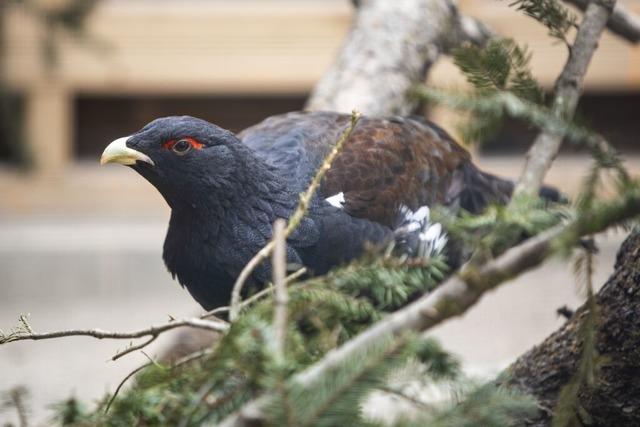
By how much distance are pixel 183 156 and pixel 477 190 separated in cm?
94

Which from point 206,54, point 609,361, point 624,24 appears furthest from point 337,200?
point 206,54

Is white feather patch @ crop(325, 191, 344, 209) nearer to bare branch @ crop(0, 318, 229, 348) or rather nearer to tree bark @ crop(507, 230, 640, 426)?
tree bark @ crop(507, 230, 640, 426)

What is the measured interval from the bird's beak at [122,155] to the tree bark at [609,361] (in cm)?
95

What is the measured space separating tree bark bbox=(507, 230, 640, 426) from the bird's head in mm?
839

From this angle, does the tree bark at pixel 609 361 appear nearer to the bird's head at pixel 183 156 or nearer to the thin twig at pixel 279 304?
the thin twig at pixel 279 304

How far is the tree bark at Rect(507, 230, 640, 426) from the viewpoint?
4.99 feet

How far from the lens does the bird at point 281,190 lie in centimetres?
210

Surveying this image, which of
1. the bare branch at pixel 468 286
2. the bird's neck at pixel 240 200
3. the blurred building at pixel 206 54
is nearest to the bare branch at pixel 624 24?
the bird's neck at pixel 240 200

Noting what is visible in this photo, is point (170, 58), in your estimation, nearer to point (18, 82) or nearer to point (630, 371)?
point (18, 82)

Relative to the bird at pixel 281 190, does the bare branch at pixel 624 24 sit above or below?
above

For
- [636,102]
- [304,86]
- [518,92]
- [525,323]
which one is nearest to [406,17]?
[518,92]

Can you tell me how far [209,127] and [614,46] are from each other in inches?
201

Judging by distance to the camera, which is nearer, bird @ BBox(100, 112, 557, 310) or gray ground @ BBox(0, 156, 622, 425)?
bird @ BBox(100, 112, 557, 310)

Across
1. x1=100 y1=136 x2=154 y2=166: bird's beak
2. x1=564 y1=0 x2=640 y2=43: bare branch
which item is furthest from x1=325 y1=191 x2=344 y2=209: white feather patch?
x1=564 y1=0 x2=640 y2=43: bare branch
